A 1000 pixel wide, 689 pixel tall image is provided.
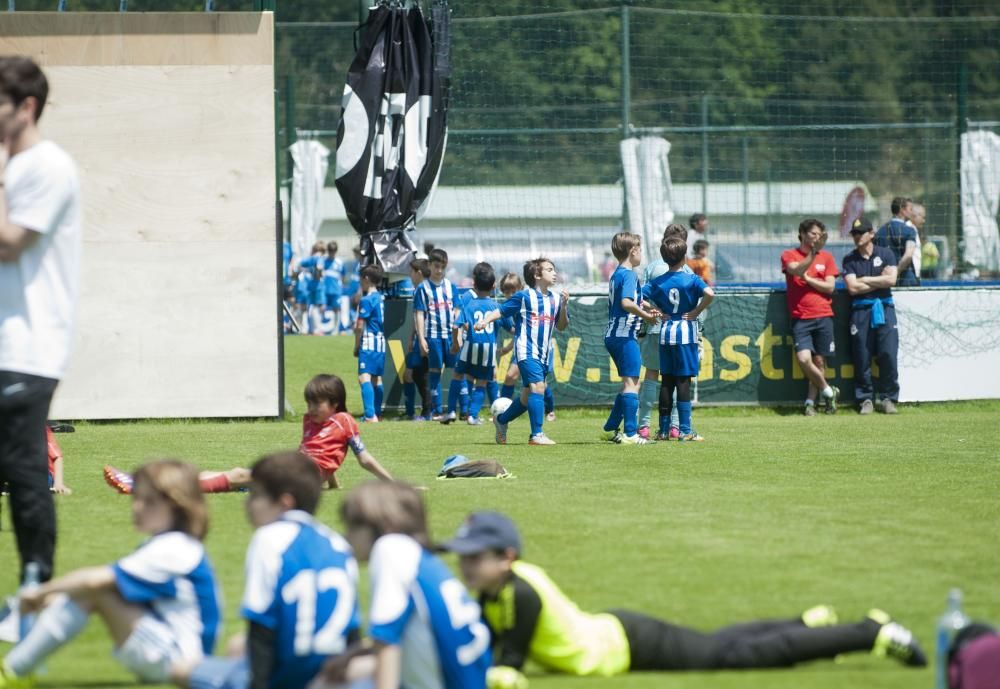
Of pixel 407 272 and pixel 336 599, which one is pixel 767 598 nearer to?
pixel 336 599

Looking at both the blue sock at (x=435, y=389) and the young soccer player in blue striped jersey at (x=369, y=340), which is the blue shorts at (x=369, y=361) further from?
the blue sock at (x=435, y=389)

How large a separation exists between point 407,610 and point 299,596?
0.36 metres

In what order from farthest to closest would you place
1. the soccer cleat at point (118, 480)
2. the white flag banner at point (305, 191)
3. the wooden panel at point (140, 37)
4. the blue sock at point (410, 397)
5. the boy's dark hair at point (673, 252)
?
1. the white flag banner at point (305, 191)
2. the blue sock at point (410, 397)
3. the wooden panel at point (140, 37)
4. the boy's dark hair at point (673, 252)
5. the soccer cleat at point (118, 480)

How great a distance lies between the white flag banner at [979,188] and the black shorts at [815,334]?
5.04 m

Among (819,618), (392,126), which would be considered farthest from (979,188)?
(819,618)

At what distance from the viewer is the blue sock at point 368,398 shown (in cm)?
1587

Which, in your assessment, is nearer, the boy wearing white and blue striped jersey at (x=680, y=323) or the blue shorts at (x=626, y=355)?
the blue shorts at (x=626, y=355)

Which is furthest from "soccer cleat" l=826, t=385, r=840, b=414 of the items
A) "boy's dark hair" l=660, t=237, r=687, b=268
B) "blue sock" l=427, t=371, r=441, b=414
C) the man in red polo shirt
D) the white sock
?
the white sock

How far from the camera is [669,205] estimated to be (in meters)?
22.6

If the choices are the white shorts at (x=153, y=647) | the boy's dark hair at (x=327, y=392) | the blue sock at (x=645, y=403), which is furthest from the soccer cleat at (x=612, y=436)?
the white shorts at (x=153, y=647)

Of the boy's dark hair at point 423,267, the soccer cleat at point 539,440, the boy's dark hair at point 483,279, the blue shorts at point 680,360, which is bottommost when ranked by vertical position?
the soccer cleat at point 539,440

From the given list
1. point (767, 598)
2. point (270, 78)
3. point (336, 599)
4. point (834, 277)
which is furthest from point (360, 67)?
→ point (336, 599)

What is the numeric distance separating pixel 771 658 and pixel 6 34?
1182 centimetres

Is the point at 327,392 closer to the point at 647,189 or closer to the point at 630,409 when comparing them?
the point at 630,409
